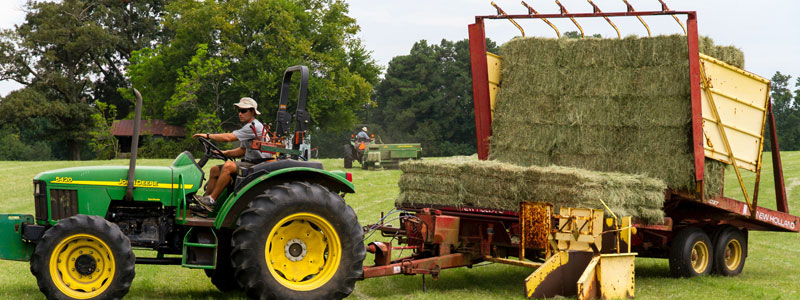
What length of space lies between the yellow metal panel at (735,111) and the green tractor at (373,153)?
66.4 ft

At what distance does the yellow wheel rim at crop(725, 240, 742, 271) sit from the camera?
10438mm

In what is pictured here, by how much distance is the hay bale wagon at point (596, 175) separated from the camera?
8.17 m

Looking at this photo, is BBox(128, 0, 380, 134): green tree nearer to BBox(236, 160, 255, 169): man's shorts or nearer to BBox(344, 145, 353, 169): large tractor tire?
BBox(344, 145, 353, 169): large tractor tire

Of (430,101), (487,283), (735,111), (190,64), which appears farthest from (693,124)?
(430,101)

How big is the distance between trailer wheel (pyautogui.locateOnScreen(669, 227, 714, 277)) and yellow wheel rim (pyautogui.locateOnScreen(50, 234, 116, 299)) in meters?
6.25

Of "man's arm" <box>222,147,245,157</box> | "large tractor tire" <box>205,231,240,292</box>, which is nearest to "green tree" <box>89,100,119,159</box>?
"large tractor tire" <box>205,231,240,292</box>

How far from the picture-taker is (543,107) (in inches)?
393

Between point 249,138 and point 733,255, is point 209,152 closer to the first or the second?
point 249,138

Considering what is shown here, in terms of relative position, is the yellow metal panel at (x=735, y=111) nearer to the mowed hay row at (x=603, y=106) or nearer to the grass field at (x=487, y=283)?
the mowed hay row at (x=603, y=106)

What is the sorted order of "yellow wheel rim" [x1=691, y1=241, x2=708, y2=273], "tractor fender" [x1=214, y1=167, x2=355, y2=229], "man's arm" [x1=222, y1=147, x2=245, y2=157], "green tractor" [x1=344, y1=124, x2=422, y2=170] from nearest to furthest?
"tractor fender" [x1=214, y1=167, x2=355, y2=229] < "man's arm" [x1=222, y1=147, x2=245, y2=157] < "yellow wheel rim" [x1=691, y1=241, x2=708, y2=273] < "green tractor" [x1=344, y1=124, x2=422, y2=170]

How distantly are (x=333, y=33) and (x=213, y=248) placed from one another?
4172cm

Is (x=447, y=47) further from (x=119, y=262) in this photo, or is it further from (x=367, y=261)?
(x=119, y=262)

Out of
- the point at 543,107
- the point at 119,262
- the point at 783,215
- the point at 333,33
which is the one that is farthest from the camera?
the point at 333,33

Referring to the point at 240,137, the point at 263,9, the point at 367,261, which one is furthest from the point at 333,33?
the point at 240,137
